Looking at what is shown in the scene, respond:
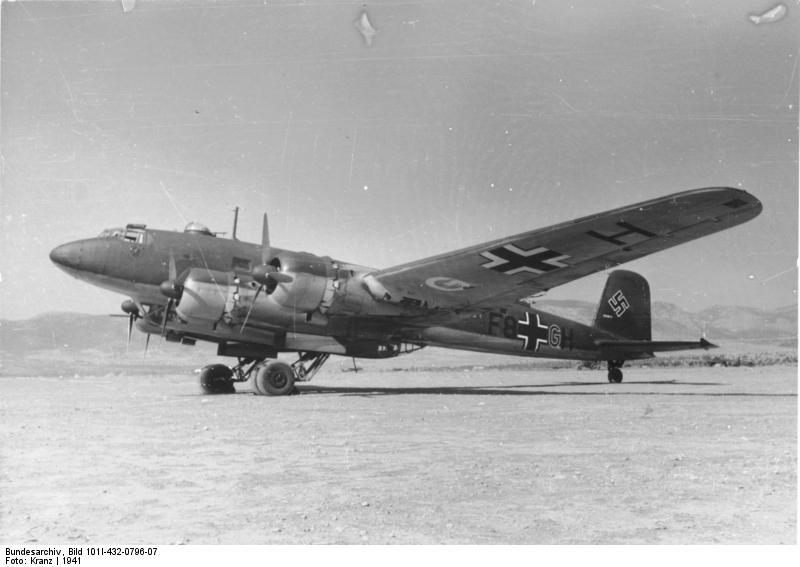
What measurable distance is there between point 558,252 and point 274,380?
5.75 metres

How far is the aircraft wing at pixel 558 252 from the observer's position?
9.99 metres

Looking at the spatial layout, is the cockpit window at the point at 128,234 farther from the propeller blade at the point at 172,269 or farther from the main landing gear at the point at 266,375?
the main landing gear at the point at 266,375

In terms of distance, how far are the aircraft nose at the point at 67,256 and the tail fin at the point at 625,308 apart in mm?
12773

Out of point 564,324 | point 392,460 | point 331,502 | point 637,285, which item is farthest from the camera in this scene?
point 637,285

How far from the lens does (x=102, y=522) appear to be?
12.8 ft

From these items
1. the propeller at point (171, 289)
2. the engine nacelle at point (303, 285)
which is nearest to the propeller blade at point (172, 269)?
the propeller at point (171, 289)

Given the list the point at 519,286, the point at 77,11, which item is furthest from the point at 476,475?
the point at 519,286

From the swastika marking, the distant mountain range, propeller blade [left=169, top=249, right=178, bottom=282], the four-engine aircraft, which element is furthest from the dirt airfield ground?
the distant mountain range

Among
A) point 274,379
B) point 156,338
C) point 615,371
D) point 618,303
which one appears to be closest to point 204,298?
point 274,379

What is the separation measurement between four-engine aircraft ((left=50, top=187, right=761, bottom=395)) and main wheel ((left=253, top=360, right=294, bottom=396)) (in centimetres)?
2

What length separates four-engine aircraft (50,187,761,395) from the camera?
458 inches
